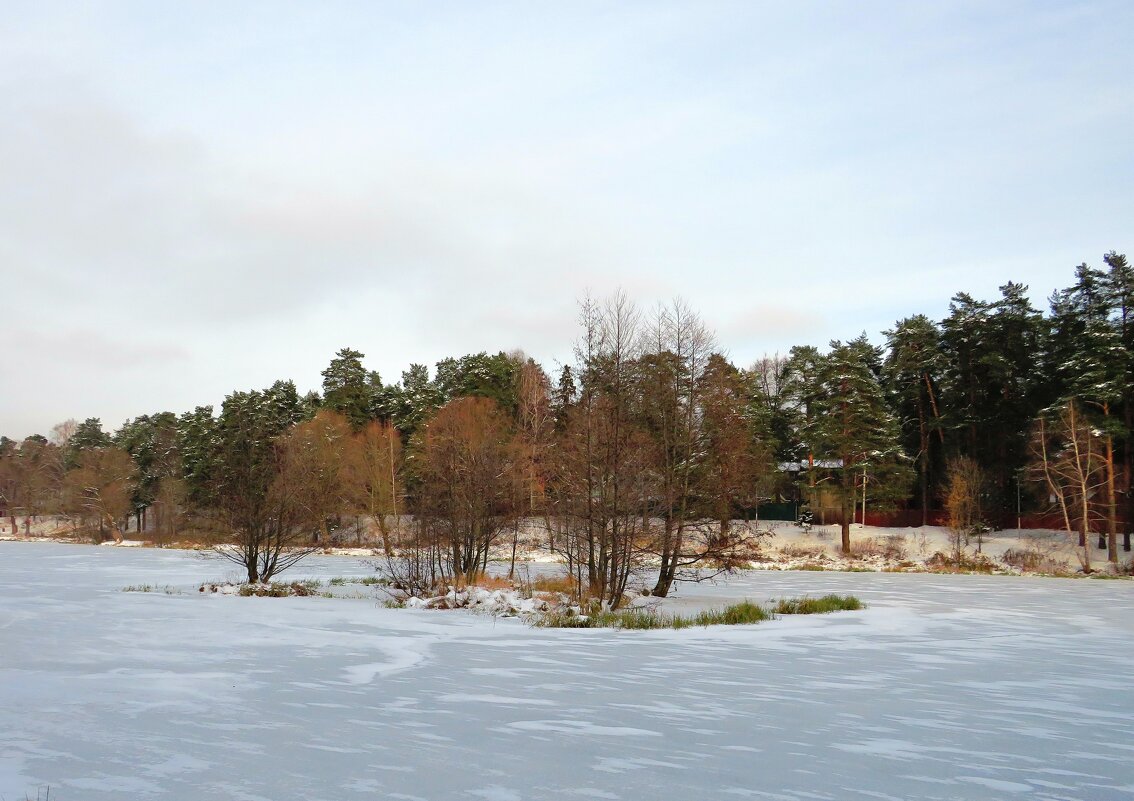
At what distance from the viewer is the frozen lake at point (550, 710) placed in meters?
6.12

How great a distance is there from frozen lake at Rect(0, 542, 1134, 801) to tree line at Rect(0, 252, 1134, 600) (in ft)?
17.9

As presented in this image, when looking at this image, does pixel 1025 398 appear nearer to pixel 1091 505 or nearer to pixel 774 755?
pixel 1091 505

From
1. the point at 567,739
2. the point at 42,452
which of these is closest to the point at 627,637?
the point at 567,739

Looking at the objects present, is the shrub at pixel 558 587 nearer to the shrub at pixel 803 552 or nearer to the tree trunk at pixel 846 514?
the shrub at pixel 803 552

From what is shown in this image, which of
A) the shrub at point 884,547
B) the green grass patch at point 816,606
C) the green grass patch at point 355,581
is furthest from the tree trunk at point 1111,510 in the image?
the green grass patch at point 355,581

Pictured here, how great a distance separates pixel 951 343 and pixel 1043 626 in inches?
1468

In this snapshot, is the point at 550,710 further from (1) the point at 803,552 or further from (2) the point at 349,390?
(2) the point at 349,390

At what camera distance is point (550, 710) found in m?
8.69

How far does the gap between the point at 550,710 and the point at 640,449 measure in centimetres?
1188

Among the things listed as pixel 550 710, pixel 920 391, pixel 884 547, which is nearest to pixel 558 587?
pixel 550 710

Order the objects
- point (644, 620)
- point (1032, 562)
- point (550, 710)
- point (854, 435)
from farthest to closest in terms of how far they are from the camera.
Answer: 1. point (854, 435)
2. point (1032, 562)
3. point (644, 620)
4. point (550, 710)

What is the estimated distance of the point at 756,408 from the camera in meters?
56.1

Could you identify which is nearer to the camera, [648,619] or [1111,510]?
[648,619]

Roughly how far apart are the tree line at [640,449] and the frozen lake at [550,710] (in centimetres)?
546
